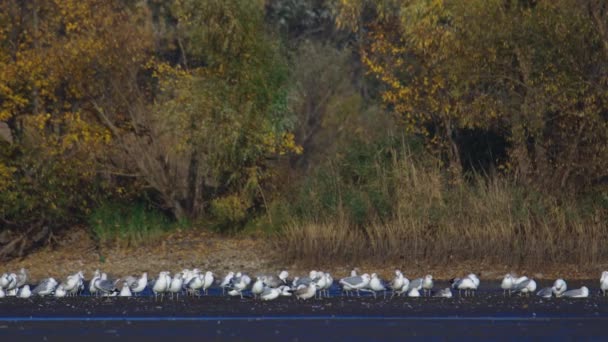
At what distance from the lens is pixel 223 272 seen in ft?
103

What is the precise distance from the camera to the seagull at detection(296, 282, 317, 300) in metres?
24.8

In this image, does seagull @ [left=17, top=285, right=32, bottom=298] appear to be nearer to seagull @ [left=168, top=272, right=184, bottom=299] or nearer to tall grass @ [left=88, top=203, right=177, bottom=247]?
seagull @ [left=168, top=272, right=184, bottom=299]

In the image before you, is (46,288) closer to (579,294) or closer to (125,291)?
(125,291)

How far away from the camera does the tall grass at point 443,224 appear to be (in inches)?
1176

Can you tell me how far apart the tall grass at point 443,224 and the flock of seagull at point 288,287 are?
3613mm

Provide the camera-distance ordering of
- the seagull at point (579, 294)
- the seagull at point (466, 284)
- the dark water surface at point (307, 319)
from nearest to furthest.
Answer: the dark water surface at point (307, 319)
the seagull at point (579, 294)
the seagull at point (466, 284)

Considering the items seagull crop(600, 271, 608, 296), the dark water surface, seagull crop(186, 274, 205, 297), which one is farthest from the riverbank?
seagull crop(186, 274, 205, 297)

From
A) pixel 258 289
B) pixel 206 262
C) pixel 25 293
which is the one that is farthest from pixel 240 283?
pixel 206 262

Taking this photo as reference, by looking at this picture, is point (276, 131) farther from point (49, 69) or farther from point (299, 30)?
point (299, 30)

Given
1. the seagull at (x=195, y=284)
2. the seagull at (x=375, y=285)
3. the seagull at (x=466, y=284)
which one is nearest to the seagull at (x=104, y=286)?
the seagull at (x=195, y=284)

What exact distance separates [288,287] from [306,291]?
1.26m

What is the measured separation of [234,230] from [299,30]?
25024 mm

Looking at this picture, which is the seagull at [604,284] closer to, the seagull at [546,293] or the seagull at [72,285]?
the seagull at [546,293]

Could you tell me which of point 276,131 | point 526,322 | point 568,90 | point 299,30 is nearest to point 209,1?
point 276,131
